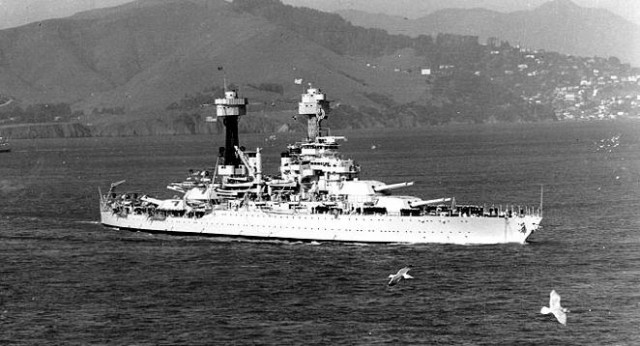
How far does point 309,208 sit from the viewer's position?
76375mm

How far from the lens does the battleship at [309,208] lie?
71000 millimetres

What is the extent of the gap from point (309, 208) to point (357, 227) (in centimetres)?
451

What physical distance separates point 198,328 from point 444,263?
63.3 ft

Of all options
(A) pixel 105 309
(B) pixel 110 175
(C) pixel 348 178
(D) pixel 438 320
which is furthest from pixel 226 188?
(B) pixel 110 175

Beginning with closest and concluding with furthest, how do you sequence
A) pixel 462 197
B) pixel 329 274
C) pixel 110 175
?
pixel 329 274, pixel 462 197, pixel 110 175

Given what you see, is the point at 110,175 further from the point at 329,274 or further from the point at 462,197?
the point at 329,274

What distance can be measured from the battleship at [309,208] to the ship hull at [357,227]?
0.21 ft

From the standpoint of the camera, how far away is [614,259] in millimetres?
65250

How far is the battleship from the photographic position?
71.0 meters

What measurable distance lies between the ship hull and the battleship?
64mm

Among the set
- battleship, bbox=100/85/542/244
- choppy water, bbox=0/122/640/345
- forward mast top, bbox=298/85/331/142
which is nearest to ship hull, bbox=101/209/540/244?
battleship, bbox=100/85/542/244

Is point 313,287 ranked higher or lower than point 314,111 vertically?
lower

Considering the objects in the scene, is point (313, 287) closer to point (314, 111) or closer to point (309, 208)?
point (309, 208)

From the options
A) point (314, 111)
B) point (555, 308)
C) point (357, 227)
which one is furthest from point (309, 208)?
point (555, 308)
